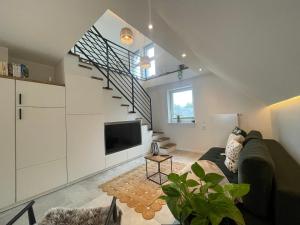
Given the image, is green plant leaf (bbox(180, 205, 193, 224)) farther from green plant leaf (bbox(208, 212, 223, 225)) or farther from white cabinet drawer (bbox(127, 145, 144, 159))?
white cabinet drawer (bbox(127, 145, 144, 159))

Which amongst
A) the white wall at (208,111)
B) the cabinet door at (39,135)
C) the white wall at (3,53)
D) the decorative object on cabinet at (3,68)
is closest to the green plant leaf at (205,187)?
the cabinet door at (39,135)

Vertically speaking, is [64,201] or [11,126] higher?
[11,126]

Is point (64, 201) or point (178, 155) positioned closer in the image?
point (64, 201)

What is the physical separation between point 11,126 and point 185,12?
2839 mm

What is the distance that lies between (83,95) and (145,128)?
7.54ft

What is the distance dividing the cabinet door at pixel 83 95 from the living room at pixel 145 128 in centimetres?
2

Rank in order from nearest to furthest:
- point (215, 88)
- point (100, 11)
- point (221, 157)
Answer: point (100, 11)
point (221, 157)
point (215, 88)

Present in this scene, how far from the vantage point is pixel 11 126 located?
7.54 ft

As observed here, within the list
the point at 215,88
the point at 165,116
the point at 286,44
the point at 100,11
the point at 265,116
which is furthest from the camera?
the point at 165,116

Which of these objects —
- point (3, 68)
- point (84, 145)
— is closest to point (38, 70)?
point (3, 68)

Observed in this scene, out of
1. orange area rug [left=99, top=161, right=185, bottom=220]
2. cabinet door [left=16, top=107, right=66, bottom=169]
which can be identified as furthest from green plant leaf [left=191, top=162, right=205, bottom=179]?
cabinet door [left=16, top=107, right=66, bottom=169]

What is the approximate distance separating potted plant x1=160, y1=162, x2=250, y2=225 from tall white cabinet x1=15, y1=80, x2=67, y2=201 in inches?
105

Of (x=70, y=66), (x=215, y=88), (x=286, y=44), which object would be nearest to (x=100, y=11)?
(x=70, y=66)

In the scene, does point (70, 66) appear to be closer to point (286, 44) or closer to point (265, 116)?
point (286, 44)
